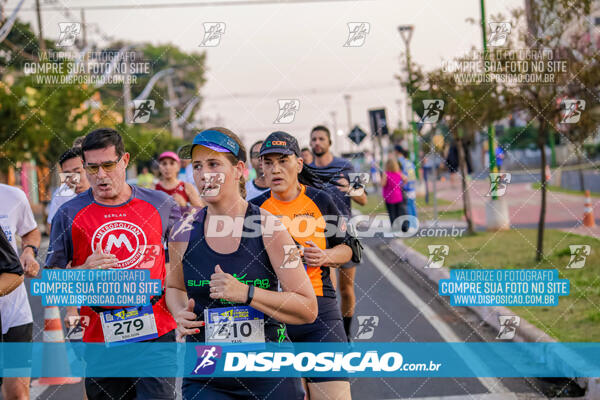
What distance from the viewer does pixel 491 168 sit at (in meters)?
14.9

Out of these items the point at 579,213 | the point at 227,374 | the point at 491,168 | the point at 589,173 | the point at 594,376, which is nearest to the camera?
the point at 227,374

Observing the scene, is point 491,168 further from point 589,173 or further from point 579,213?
point 589,173

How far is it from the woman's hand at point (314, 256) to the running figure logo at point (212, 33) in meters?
3.13

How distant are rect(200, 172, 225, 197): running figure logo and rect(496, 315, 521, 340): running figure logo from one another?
4593 millimetres

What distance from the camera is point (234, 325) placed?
3439mm

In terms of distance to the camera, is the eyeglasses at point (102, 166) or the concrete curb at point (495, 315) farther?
the concrete curb at point (495, 315)

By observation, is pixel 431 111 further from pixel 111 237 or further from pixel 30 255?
pixel 111 237

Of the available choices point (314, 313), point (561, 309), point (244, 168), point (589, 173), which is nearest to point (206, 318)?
point (314, 313)

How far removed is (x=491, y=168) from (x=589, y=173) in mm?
13437

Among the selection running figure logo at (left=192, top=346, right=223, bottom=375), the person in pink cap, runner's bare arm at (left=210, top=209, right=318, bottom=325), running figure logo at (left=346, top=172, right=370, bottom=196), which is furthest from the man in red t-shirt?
the person in pink cap

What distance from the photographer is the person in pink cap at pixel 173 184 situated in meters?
8.76

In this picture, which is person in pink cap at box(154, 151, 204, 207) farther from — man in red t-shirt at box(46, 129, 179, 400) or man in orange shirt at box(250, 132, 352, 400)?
man in red t-shirt at box(46, 129, 179, 400)

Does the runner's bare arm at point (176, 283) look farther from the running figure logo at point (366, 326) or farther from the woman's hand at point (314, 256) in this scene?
the running figure logo at point (366, 326)

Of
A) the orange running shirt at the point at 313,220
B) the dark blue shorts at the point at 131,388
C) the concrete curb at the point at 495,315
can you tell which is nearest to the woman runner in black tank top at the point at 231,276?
the dark blue shorts at the point at 131,388
